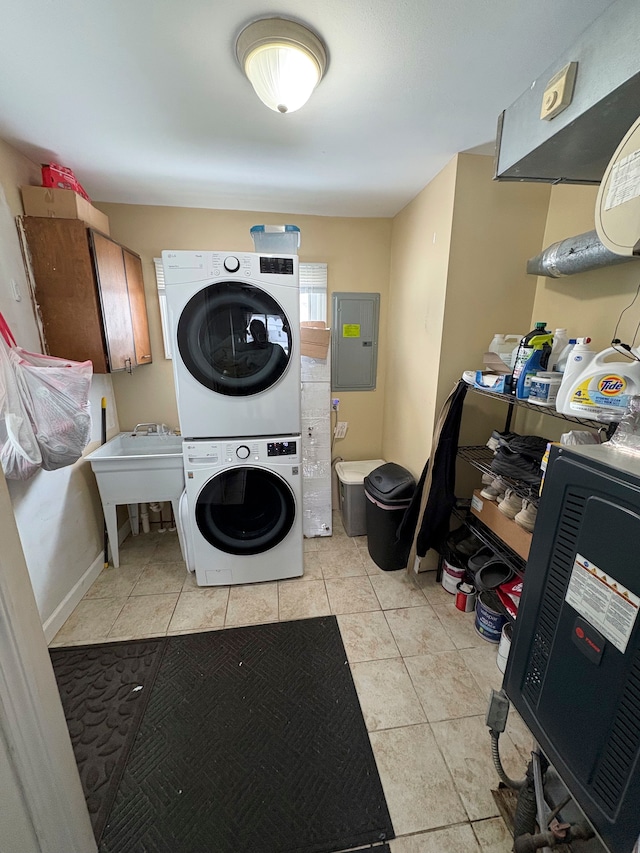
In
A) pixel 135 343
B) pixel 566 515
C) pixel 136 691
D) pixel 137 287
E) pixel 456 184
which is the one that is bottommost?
pixel 136 691

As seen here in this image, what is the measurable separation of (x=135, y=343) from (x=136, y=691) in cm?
195

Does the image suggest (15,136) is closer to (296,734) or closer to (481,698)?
(296,734)

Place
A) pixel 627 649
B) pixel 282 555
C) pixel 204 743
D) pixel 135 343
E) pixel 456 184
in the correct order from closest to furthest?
pixel 627 649
pixel 204 743
pixel 456 184
pixel 282 555
pixel 135 343

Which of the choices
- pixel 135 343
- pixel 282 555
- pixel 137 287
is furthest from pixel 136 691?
pixel 137 287

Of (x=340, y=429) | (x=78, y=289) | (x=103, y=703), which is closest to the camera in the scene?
(x=103, y=703)

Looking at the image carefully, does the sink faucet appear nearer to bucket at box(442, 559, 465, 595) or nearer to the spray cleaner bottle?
bucket at box(442, 559, 465, 595)

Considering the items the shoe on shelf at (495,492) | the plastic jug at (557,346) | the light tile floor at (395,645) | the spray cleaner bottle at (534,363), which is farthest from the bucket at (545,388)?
the light tile floor at (395,645)

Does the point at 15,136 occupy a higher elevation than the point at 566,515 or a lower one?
higher

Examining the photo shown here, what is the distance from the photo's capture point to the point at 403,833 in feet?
3.30

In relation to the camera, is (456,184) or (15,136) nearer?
(15,136)

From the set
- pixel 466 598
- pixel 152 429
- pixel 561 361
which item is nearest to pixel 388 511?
pixel 466 598

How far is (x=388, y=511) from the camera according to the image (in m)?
2.02

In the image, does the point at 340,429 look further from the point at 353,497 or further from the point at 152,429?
the point at 152,429

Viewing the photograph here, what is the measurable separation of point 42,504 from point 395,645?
77.5 inches
